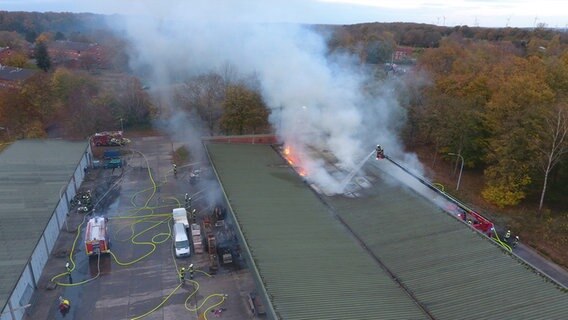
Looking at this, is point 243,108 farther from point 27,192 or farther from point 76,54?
point 76,54

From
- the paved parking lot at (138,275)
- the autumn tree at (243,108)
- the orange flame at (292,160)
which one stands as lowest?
the paved parking lot at (138,275)

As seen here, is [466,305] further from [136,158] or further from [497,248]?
[136,158]

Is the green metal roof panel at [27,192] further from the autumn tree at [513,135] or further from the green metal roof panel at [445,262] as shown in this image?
the autumn tree at [513,135]

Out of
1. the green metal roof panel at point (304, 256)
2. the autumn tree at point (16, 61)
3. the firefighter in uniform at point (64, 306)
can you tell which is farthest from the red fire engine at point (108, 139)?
the autumn tree at point (16, 61)

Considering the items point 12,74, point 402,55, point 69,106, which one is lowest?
point 69,106

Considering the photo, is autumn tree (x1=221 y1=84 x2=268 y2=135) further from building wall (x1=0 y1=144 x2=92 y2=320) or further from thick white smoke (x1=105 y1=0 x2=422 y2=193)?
building wall (x1=0 y1=144 x2=92 y2=320)

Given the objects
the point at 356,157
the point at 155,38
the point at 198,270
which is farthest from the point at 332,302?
the point at 155,38

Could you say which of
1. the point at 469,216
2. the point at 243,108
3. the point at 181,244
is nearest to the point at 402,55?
the point at 243,108
